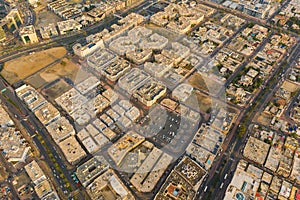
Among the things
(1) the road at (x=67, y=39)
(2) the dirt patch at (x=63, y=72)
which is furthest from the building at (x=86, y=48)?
(1) the road at (x=67, y=39)

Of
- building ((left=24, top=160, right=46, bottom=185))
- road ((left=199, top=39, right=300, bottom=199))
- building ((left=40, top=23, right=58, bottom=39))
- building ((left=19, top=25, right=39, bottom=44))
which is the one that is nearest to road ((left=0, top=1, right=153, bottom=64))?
building ((left=40, top=23, right=58, bottom=39))

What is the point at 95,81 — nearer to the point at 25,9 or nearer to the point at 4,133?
the point at 4,133

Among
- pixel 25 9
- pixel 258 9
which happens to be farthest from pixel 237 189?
pixel 25 9

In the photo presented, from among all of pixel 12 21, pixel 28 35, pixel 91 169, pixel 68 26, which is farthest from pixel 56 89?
pixel 12 21

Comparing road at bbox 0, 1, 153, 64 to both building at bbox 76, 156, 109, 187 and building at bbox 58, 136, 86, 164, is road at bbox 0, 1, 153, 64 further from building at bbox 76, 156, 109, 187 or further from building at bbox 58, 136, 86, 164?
building at bbox 76, 156, 109, 187

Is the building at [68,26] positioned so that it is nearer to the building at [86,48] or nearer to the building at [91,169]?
the building at [86,48]

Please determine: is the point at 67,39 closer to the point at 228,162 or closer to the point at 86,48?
the point at 86,48
